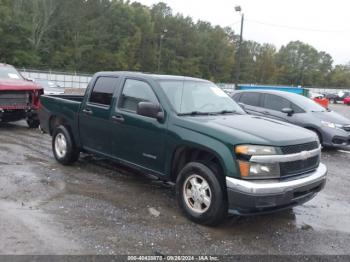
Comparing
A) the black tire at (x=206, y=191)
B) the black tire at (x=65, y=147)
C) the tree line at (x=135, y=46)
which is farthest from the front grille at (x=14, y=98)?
the tree line at (x=135, y=46)

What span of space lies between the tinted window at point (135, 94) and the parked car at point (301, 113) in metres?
4.89

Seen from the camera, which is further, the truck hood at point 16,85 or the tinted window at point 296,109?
the tinted window at point 296,109

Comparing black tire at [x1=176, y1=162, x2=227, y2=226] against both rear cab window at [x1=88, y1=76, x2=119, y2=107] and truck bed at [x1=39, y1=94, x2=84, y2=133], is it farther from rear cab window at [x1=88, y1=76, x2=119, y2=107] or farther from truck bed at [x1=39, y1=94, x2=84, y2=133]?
truck bed at [x1=39, y1=94, x2=84, y2=133]

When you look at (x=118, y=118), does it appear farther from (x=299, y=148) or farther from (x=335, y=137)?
(x=335, y=137)

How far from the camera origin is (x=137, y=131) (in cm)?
551

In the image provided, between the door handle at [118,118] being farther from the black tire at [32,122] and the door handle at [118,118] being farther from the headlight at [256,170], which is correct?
the black tire at [32,122]

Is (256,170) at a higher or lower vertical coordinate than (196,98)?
lower

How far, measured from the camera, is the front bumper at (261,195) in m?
4.21

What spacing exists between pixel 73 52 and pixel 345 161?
218ft

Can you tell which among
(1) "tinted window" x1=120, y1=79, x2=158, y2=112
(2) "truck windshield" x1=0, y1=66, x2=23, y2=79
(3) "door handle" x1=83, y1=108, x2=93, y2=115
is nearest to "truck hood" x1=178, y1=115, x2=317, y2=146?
(1) "tinted window" x1=120, y1=79, x2=158, y2=112

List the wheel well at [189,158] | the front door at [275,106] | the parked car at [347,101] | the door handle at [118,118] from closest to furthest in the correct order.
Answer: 1. the wheel well at [189,158]
2. the door handle at [118,118]
3. the front door at [275,106]
4. the parked car at [347,101]

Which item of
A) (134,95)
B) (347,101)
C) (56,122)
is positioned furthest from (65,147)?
(347,101)

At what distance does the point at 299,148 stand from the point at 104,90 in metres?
3.30

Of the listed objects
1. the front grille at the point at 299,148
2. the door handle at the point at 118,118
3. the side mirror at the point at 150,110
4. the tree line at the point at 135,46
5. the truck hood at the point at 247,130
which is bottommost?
the front grille at the point at 299,148
